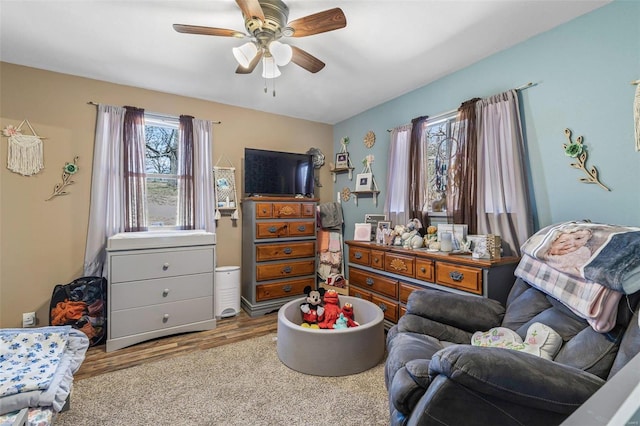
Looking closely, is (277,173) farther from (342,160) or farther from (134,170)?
(134,170)

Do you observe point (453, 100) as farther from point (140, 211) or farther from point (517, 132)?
point (140, 211)

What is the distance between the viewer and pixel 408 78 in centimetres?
278

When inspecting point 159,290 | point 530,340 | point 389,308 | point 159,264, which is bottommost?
point 389,308

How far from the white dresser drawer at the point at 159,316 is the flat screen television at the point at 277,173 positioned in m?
1.37

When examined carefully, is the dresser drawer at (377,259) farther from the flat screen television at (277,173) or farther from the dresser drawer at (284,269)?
the flat screen television at (277,173)

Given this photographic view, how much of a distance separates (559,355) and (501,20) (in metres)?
2.08

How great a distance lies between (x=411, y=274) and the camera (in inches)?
94.0

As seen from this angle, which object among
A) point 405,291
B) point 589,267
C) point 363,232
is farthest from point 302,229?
point 589,267

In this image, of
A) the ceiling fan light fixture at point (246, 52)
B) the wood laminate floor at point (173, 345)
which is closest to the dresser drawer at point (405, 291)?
the wood laminate floor at point (173, 345)

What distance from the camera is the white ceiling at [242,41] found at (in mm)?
1801

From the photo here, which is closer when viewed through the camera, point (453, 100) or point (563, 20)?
point (563, 20)

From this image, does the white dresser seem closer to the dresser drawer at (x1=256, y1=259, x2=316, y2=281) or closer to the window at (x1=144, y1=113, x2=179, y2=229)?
the window at (x1=144, y1=113, x2=179, y2=229)

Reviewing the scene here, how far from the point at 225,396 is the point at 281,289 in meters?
1.55

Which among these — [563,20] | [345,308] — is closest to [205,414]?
[345,308]
